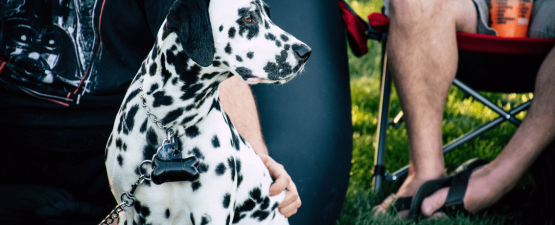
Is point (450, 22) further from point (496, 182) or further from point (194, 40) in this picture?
point (194, 40)

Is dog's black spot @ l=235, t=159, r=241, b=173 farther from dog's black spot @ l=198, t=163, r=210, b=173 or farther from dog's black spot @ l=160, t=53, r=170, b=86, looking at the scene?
dog's black spot @ l=160, t=53, r=170, b=86

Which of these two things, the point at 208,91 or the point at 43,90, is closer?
the point at 208,91

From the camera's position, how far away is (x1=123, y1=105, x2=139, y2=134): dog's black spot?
1415mm

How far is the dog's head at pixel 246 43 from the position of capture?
4.40 feet

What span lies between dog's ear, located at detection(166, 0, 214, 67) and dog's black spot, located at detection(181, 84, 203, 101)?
4.8 inches

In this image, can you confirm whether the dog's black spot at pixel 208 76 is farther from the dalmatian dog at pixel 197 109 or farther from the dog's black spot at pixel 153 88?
the dog's black spot at pixel 153 88

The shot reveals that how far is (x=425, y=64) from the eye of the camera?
2.49 m

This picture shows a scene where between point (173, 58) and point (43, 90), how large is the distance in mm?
697

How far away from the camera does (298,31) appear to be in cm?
233

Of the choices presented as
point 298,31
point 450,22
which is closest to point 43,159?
point 298,31

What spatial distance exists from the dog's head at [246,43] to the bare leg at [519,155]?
1.36 metres

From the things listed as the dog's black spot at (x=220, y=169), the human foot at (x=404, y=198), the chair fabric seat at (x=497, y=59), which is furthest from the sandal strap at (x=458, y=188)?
the dog's black spot at (x=220, y=169)

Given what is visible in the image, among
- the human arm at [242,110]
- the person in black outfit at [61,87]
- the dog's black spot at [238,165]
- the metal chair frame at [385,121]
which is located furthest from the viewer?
the metal chair frame at [385,121]

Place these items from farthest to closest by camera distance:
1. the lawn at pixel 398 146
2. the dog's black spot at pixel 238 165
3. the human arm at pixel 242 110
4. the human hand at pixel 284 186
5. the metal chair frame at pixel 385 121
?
the metal chair frame at pixel 385 121 < the lawn at pixel 398 146 < the human arm at pixel 242 110 < the human hand at pixel 284 186 < the dog's black spot at pixel 238 165
